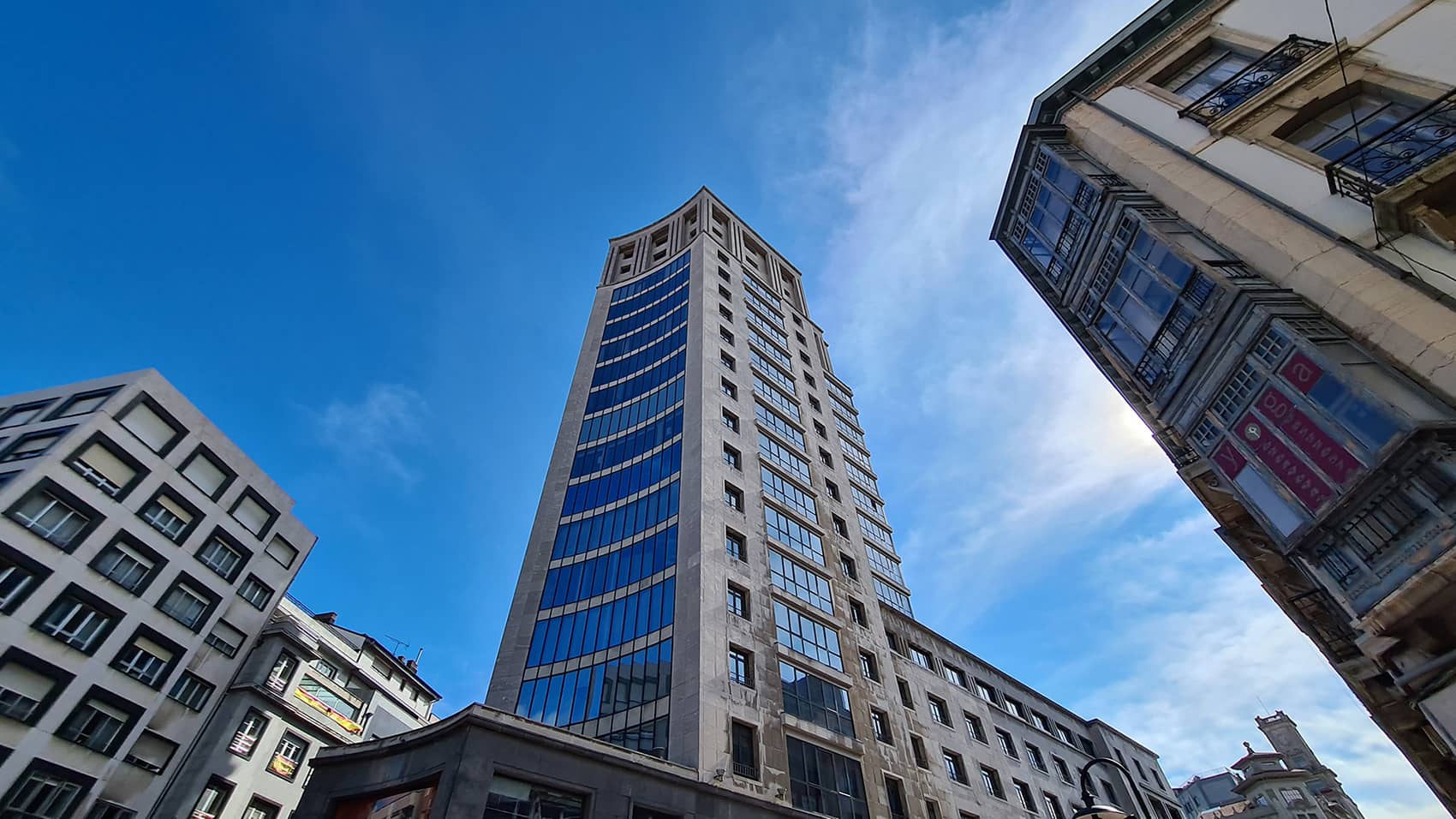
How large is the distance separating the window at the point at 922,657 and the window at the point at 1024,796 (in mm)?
7462

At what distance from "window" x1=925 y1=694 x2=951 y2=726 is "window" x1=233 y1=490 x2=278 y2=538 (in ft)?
131

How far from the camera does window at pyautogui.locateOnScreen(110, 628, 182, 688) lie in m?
30.1

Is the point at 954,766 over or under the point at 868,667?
under

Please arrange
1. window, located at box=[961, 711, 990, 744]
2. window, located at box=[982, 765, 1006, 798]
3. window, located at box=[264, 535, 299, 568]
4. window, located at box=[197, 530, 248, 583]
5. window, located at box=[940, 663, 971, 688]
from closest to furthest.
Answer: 1. window, located at box=[197, 530, 248, 583]
2. window, located at box=[982, 765, 1006, 798]
3. window, located at box=[961, 711, 990, 744]
4. window, located at box=[264, 535, 299, 568]
5. window, located at box=[940, 663, 971, 688]

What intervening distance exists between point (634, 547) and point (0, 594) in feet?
82.9

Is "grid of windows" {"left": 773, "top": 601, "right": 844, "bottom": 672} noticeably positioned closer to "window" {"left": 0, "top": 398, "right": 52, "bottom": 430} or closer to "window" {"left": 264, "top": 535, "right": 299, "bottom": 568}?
"window" {"left": 264, "top": 535, "right": 299, "bottom": 568}

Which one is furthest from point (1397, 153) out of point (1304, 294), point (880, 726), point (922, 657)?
point (922, 657)

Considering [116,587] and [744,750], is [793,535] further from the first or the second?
[116,587]

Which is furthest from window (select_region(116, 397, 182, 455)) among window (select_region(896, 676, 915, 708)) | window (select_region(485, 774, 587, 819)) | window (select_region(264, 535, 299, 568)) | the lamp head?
the lamp head

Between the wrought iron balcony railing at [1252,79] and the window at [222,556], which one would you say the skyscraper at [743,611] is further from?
the wrought iron balcony railing at [1252,79]

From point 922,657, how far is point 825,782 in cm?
1539

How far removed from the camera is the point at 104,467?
3089 centimetres

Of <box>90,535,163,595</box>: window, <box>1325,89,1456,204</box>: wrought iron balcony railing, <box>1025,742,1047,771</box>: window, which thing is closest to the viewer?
<box>1325,89,1456,204</box>: wrought iron balcony railing

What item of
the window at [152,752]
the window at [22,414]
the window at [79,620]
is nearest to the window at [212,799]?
the window at [152,752]
